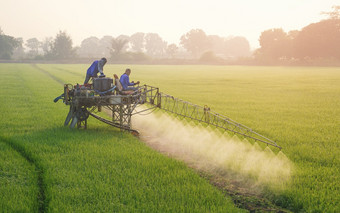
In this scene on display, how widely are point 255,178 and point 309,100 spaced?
17104 millimetres

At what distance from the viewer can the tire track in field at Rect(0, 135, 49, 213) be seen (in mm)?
5991

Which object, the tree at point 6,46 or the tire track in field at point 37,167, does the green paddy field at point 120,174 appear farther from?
the tree at point 6,46

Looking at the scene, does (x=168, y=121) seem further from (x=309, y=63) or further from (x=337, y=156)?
(x=309, y=63)

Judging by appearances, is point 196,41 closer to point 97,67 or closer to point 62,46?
point 62,46

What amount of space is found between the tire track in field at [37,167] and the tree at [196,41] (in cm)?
17352

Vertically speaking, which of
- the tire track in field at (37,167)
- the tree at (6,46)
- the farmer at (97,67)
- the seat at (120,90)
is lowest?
the tire track in field at (37,167)

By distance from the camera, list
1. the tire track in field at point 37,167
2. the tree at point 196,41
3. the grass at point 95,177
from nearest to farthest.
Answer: the grass at point 95,177 → the tire track in field at point 37,167 → the tree at point 196,41

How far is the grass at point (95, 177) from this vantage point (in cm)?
582

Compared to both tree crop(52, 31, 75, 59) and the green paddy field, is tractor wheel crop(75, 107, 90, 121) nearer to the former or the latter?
the green paddy field

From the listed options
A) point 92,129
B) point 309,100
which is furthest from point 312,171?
point 309,100

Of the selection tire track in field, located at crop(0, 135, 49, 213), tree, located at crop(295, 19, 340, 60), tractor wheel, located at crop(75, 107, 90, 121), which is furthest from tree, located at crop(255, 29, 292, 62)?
tire track in field, located at crop(0, 135, 49, 213)

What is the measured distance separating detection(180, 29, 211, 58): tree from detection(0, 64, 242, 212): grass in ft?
566

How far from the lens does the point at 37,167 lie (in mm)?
7852

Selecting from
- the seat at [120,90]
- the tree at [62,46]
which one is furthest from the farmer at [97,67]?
the tree at [62,46]
